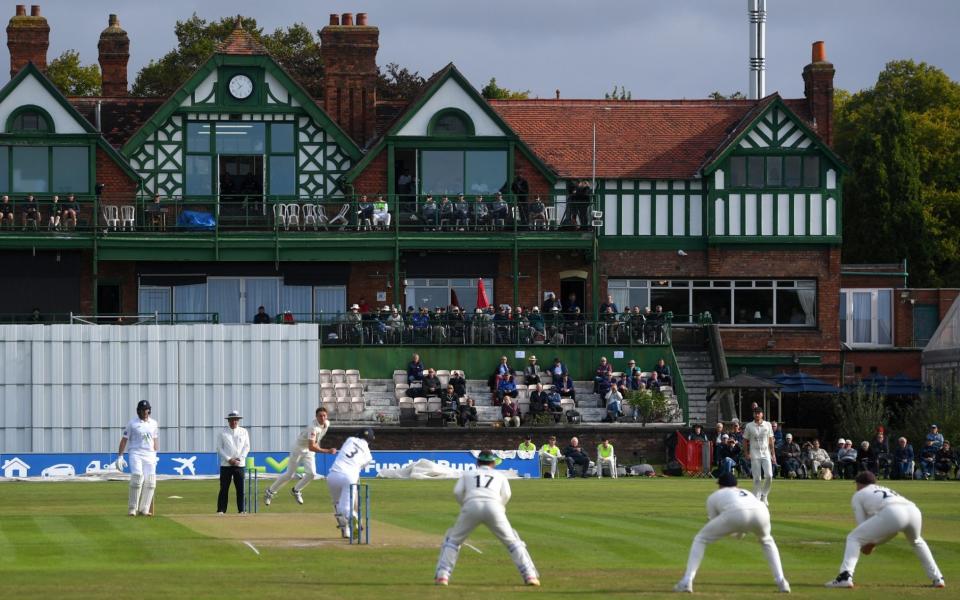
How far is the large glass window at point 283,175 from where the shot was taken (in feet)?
153

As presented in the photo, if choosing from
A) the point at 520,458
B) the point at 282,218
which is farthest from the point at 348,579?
the point at 282,218

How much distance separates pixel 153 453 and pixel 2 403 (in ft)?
59.2

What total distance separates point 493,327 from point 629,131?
30.4 feet

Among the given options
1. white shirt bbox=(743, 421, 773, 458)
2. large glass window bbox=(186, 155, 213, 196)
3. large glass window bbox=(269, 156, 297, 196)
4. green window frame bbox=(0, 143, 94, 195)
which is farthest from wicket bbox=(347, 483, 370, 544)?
green window frame bbox=(0, 143, 94, 195)

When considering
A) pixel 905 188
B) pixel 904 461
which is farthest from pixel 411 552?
pixel 905 188

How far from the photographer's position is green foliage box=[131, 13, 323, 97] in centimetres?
6228

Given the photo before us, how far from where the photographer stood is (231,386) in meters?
39.9

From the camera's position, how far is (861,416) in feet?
139

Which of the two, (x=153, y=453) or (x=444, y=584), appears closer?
(x=444, y=584)

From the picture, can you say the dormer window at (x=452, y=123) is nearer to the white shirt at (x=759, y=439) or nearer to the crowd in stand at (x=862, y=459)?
the crowd in stand at (x=862, y=459)

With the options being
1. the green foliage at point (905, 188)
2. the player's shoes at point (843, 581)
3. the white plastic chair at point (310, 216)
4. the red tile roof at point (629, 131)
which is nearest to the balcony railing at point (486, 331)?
the white plastic chair at point (310, 216)

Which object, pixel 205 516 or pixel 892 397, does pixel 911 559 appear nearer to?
pixel 205 516

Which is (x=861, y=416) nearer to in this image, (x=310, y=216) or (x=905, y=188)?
(x=310, y=216)

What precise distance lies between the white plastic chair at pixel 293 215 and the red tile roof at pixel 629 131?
7186 millimetres
